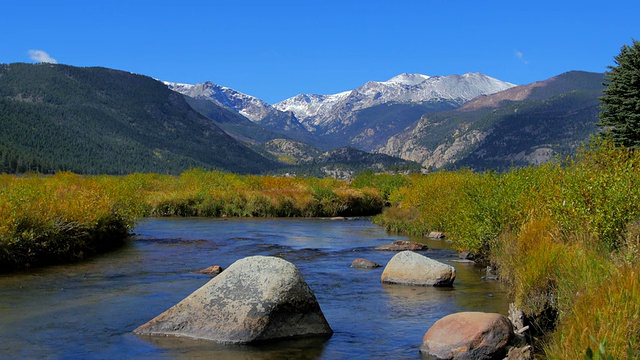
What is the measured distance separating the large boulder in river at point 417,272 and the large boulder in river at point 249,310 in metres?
7.17

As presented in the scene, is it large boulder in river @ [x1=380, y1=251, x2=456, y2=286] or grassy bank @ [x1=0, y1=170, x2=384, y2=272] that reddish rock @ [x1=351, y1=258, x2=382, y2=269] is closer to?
large boulder in river @ [x1=380, y1=251, x2=456, y2=286]

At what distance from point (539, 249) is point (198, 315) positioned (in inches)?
340

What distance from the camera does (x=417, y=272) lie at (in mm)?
21953

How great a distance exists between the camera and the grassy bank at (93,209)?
2370 centimetres

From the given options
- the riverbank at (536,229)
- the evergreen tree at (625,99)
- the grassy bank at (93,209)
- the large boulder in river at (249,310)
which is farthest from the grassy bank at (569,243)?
the grassy bank at (93,209)

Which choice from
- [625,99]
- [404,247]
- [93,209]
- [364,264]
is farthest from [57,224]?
[625,99]

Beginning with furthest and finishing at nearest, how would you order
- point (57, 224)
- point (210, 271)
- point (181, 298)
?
point (57, 224) < point (210, 271) < point (181, 298)

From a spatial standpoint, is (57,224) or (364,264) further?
(364,264)

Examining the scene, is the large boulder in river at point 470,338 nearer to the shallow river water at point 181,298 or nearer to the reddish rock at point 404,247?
the shallow river water at point 181,298

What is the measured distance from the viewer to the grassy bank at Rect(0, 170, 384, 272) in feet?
77.8

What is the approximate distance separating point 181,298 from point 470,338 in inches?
375

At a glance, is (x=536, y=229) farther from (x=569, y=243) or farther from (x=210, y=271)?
(x=210, y=271)

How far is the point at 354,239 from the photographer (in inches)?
1506

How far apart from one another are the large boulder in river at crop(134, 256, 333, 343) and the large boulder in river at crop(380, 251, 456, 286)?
7174 mm
